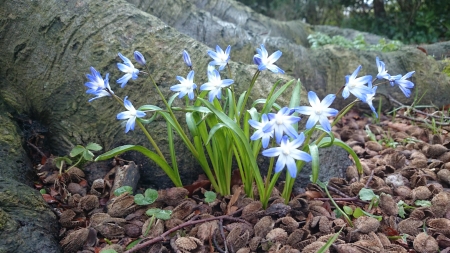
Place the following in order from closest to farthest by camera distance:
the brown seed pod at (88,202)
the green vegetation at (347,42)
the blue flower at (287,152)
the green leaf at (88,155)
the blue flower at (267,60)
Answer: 1. the blue flower at (287,152)
2. the blue flower at (267,60)
3. the brown seed pod at (88,202)
4. the green leaf at (88,155)
5. the green vegetation at (347,42)

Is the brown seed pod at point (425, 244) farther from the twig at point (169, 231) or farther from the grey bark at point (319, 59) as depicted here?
the grey bark at point (319, 59)

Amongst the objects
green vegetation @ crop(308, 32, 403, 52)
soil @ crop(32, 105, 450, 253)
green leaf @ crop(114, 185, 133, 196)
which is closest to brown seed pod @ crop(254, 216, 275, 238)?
soil @ crop(32, 105, 450, 253)

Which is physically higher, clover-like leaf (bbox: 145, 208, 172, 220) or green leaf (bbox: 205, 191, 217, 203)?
green leaf (bbox: 205, 191, 217, 203)

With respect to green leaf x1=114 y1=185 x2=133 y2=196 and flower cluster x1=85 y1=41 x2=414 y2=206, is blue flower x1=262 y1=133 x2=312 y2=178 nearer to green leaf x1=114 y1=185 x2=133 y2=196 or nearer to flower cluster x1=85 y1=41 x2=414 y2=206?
flower cluster x1=85 y1=41 x2=414 y2=206

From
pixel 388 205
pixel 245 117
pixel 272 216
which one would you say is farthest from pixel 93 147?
pixel 388 205

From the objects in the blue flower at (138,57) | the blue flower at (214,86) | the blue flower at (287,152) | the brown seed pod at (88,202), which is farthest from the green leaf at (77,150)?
the blue flower at (287,152)

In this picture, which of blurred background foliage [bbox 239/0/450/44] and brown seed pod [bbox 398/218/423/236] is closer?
brown seed pod [bbox 398/218/423/236]
